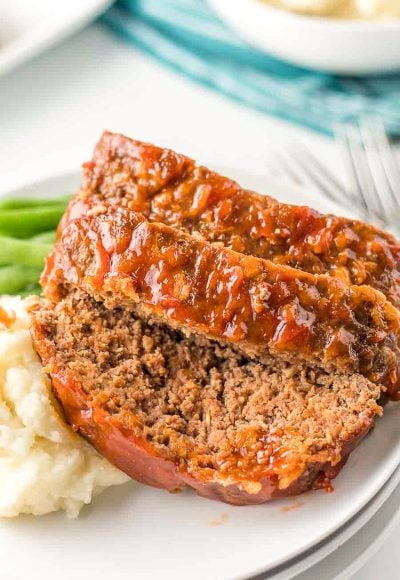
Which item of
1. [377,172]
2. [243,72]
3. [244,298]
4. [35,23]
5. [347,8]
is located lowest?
[244,298]

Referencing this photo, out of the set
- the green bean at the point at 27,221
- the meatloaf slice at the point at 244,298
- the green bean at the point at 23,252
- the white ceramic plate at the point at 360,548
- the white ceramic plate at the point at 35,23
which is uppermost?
the white ceramic plate at the point at 35,23

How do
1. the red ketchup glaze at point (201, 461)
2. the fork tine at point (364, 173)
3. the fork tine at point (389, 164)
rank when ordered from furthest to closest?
1. the fork tine at point (389, 164)
2. the fork tine at point (364, 173)
3. the red ketchup glaze at point (201, 461)

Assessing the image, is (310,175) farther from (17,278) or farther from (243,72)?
(17,278)

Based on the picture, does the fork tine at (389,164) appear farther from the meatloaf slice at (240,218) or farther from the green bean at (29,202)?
the green bean at (29,202)

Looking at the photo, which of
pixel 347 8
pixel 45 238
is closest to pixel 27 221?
pixel 45 238

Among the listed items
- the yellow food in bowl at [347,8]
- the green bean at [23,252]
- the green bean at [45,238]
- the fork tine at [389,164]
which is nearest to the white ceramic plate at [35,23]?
the yellow food in bowl at [347,8]

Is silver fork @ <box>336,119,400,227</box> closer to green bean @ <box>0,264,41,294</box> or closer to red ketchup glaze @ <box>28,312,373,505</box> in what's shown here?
green bean @ <box>0,264,41,294</box>

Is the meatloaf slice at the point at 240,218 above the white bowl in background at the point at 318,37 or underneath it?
underneath
